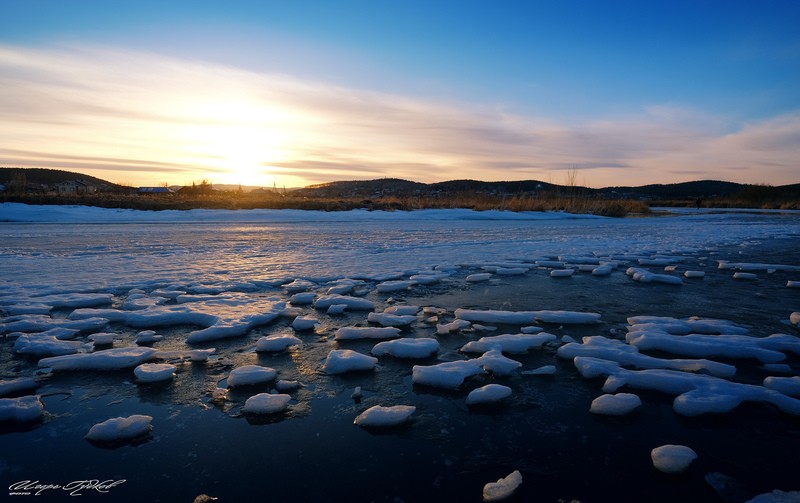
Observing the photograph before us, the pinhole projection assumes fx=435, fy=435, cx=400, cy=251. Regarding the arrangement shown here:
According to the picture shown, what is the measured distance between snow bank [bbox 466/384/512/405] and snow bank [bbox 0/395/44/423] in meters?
2.11

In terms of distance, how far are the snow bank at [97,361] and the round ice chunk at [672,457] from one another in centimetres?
283

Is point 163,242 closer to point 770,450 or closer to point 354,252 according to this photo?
point 354,252

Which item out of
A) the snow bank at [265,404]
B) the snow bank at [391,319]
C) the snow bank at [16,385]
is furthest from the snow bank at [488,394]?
the snow bank at [16,385]

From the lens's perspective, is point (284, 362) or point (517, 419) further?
point (284, 362)

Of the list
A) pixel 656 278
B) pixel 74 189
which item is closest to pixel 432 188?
pixel 74 189

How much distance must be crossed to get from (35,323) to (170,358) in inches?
61.1

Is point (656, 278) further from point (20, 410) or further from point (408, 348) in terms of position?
point (20, 410)

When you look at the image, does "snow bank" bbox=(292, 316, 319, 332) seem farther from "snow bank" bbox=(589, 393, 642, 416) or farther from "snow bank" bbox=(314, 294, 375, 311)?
"snow bank" bbox=(589, 393, 642, 416)

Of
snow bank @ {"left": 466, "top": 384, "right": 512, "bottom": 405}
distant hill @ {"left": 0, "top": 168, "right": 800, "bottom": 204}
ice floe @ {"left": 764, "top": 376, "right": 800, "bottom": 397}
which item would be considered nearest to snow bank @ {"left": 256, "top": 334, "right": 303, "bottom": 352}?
snow bank @ {"left": 466, "top": 384, "right": 512, "bottom": 405}

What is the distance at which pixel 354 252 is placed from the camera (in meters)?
8.00

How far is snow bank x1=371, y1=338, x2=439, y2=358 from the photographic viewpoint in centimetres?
289

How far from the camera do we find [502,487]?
1.58m

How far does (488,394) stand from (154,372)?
1890 mm

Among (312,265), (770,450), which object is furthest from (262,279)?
(770,450)
